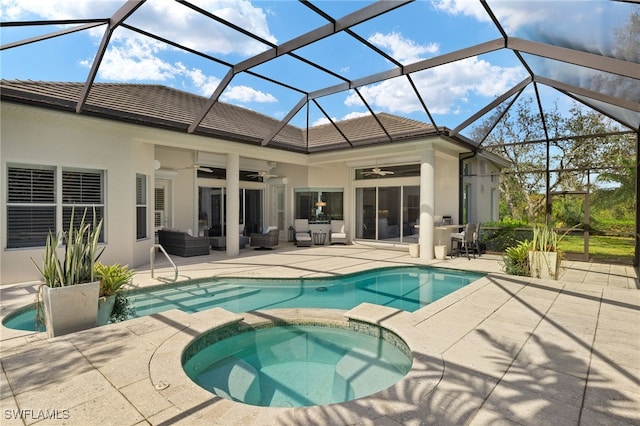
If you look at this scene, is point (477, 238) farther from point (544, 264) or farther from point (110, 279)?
point (110, 279)

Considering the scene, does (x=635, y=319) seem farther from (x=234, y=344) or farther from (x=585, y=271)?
(x=234, y=344)

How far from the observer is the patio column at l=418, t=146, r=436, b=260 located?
11352 millimetres

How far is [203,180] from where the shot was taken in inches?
553

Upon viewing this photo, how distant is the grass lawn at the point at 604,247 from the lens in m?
11.3

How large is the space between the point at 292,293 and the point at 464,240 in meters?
6.95

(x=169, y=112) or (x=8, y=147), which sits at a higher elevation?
(x=169, y=112)

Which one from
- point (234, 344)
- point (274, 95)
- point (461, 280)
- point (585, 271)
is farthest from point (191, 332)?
point (585, 271)

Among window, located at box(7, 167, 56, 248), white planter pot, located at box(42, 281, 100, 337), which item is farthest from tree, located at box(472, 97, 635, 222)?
window, located at box(7, 167, 56, 248)

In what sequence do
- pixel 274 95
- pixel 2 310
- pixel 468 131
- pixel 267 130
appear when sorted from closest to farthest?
pixel 2 310
pixel 274 95
pixel 468 131
pixel 267 130

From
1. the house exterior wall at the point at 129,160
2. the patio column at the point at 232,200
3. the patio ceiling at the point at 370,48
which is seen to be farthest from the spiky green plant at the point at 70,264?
the patio column at the point at 232,200

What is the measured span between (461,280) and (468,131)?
6.05 m

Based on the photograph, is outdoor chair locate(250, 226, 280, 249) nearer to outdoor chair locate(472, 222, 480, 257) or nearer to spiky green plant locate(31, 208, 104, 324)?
outdoor chair locate(472, 222, 480, 257)

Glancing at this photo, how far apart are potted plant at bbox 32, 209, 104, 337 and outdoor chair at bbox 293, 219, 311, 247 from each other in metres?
10.2

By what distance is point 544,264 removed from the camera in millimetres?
7910
